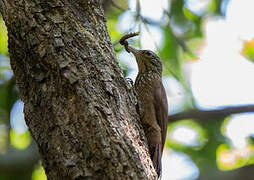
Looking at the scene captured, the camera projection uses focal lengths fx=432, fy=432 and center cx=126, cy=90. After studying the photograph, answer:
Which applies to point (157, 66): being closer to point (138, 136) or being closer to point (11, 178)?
point (138, 136)

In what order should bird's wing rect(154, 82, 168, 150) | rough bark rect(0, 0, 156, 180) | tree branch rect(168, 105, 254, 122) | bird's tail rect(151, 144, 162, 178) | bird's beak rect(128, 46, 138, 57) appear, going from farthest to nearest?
1. tree branch rect(168, 105, 254, 122)
2. bird's beak rect(128, 46, 138, 57)
3. bird's wing rect(154, 82, 168, 150)
4. bird's tail rect(151, 144, 162, 178)
5. rough bark rect(0, 0, 156, 180)

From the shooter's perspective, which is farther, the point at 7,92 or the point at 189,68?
the point at 189,68

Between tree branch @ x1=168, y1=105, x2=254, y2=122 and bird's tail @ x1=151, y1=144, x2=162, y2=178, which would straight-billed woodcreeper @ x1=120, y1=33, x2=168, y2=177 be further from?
tree branch @ x1=168, y1=105, x2=254, y2=122

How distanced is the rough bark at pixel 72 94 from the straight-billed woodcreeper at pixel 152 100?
0.47 meters

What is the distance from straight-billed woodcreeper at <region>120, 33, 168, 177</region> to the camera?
352 centimetres

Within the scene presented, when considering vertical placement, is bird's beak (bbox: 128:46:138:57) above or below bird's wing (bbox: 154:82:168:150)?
above

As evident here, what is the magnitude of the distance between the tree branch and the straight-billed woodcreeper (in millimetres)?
1695

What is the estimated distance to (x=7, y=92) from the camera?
548 cm

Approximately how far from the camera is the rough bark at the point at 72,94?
105 inches

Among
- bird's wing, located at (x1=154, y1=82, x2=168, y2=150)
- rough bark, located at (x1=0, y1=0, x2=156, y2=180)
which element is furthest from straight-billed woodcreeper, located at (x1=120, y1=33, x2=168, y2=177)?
rough bark, located at (x1=0, y1=0, x2=156, y2=180)

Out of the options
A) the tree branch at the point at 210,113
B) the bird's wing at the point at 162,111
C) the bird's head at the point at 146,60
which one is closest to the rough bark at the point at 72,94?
the bird's wing at the point at 162,111

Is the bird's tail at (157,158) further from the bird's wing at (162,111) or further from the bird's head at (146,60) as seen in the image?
the bird's head at (146,60)

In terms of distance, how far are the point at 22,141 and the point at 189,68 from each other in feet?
10.5

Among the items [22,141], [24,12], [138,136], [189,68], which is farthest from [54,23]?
[22,141]
